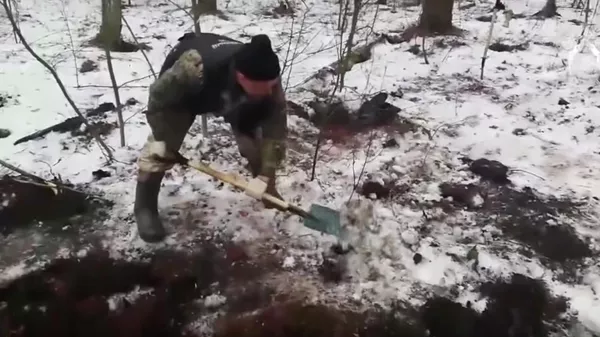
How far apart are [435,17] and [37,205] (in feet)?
16.5

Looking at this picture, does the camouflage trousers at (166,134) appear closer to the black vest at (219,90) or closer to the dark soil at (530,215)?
the black vest at (219,90)

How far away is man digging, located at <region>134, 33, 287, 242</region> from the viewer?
248cm

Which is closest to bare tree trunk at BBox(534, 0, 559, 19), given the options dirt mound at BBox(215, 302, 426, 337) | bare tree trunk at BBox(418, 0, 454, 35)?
bare tree trunk at BBox(418, 0, 454, 35)

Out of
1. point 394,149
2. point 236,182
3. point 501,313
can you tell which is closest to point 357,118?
point 394,149

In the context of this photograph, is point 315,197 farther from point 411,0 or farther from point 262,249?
point 411,0

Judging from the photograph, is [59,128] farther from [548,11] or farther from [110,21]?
[548,11]

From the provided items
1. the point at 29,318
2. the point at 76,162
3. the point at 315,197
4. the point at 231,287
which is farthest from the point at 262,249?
the point at 76,162

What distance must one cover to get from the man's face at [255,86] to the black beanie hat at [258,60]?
2 cm

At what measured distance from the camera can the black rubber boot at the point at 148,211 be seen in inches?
122

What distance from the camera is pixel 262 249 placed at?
315cm

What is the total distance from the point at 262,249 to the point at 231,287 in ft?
1.13

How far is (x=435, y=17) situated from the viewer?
672 centimetres

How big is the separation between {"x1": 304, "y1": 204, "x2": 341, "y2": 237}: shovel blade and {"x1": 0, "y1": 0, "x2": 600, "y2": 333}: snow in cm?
14

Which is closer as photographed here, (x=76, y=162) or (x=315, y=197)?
(x=315, y=197)
